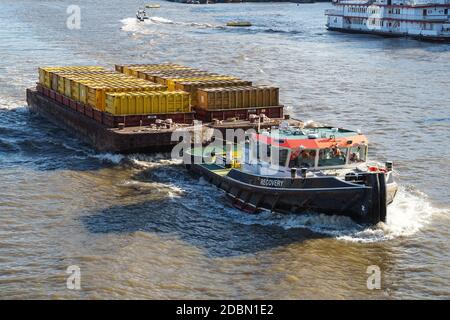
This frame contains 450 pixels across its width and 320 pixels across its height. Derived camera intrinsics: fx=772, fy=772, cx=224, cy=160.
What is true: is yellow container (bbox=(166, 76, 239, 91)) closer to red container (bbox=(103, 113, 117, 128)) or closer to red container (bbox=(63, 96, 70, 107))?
red container (bbox=(103, 113, 117, 128))

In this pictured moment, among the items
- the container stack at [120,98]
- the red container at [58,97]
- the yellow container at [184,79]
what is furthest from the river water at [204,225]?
the yellow container at [184,79]

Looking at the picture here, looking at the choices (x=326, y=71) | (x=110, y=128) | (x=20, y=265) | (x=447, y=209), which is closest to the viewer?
(x=20, y=265)

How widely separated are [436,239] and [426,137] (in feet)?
63.7

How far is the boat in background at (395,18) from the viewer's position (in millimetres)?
115312

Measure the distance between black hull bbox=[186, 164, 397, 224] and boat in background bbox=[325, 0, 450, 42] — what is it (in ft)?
285

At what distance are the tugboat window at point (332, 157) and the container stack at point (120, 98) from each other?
13.0 m

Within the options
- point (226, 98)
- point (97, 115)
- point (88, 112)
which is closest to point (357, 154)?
point (226, 98)

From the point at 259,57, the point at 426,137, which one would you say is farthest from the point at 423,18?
the point at 426,137

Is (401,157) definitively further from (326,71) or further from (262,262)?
(326,71)

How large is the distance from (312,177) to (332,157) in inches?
72.4

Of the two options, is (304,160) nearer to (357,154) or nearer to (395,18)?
(357,154)

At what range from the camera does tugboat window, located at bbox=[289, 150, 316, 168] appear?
32469 millimetres

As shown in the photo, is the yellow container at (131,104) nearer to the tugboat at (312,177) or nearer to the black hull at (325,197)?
the tugboat at (312,177)
